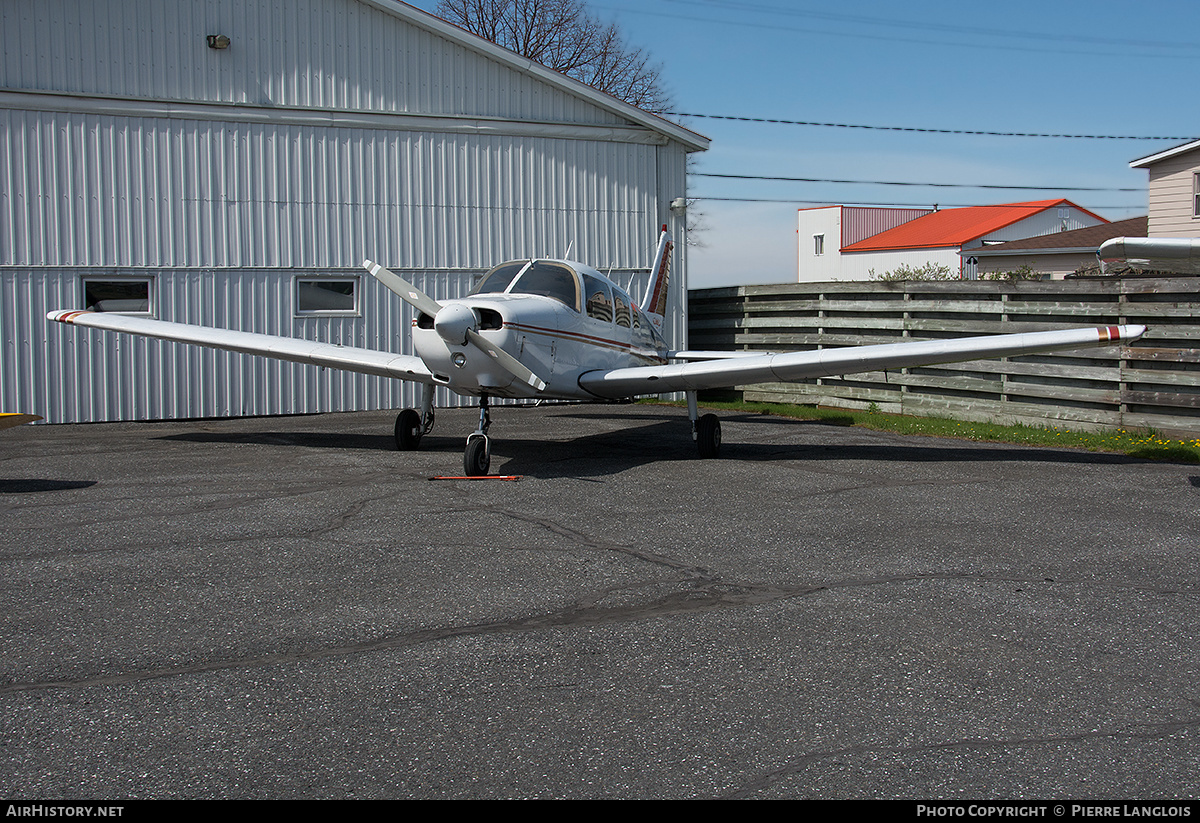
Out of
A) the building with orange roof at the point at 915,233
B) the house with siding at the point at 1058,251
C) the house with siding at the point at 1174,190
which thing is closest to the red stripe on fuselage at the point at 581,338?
the house with siding at the point at 1174,190

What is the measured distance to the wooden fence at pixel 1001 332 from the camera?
11.7 m

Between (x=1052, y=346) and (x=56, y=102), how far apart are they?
1349cm

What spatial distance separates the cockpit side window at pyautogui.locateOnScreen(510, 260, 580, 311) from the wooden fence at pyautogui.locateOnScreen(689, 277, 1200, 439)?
6.13m

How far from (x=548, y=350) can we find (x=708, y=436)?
2.01 meters

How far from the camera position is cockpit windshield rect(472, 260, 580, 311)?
10812mm

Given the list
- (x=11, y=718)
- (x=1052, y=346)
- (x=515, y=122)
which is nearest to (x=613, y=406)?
(x=515, y=122)

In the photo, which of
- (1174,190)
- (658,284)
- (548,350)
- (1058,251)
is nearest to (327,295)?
(658,284)

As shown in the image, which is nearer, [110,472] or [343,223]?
[110,472]

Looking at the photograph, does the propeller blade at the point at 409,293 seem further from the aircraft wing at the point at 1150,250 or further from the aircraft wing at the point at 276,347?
the aircraft wing at the point at 1150,250

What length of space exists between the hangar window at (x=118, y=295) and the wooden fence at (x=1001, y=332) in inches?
391

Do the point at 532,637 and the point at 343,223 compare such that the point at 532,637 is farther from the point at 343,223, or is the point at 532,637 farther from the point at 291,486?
the point at 343,223

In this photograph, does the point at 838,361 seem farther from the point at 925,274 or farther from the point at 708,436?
the point at 925,274

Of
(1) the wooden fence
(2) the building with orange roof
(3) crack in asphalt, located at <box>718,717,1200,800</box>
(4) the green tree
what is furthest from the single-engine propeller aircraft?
(2) the building with orange roof
